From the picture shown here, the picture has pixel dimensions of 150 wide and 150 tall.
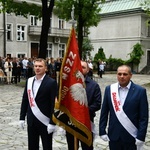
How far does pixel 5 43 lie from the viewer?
3466 centimetres

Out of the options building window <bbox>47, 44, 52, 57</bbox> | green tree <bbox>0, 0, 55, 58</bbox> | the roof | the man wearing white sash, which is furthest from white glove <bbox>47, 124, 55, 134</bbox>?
the roof

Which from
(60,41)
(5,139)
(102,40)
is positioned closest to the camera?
(5,139)

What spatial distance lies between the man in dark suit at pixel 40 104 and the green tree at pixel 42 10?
13.3 meters

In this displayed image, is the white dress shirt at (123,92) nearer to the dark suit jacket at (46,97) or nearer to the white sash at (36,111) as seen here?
the dark suit jacket at (46,97)

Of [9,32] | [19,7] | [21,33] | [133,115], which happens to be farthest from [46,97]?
[21,33]

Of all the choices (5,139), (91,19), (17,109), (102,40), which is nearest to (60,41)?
(102,40)

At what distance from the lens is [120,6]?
45781mm

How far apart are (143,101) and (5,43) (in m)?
32.1

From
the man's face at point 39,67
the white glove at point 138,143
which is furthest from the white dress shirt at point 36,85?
the white glove at point 138,143

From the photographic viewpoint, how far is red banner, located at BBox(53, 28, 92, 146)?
4570 mm

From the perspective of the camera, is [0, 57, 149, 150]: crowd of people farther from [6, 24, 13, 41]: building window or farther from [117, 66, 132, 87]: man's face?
[6, 24, 13, 41]: building window

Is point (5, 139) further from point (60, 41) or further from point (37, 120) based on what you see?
point (60, 41)

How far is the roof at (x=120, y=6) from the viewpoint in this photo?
43.3 m

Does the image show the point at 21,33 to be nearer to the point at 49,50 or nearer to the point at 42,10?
the point at 49,50
